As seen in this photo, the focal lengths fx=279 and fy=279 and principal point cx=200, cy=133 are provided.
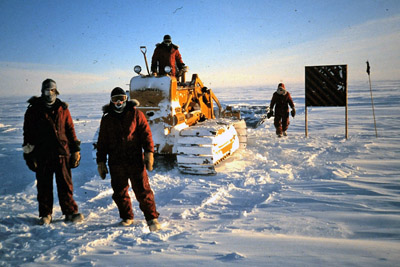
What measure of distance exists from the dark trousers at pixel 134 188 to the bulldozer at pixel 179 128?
218cm

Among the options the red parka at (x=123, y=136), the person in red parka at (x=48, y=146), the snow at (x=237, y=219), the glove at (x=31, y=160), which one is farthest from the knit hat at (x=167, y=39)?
the glove at (x=31, y=160)

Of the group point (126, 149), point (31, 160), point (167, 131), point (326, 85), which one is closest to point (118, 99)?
point (126, 149)

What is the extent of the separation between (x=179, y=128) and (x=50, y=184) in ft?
9.34

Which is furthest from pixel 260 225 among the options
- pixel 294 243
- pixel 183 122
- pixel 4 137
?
pixel 4 137

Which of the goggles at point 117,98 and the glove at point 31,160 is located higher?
the goggles at point 117,98

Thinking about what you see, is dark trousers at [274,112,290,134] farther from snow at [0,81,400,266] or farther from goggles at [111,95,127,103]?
goggles at [111,95,127,103]

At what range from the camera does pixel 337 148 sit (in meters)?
7.63

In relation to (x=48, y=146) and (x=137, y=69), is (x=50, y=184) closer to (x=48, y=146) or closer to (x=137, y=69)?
(x=48, y=146)

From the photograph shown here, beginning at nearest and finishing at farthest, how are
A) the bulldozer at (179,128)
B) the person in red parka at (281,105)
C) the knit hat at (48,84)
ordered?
the knit hat at (48,84), the bulldozer at (179,128), the person in red parka at (281,105)

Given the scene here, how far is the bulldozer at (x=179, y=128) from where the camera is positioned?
17.8 ft

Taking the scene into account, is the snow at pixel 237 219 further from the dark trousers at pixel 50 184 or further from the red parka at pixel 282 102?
the red parka at pixel 282 102

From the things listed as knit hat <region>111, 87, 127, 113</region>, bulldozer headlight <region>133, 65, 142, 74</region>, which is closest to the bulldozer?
bulldozer headlight <region>133, 65, 142, 74</region>

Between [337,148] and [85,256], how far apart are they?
23.1 feet

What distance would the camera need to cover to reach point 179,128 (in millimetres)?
5820
